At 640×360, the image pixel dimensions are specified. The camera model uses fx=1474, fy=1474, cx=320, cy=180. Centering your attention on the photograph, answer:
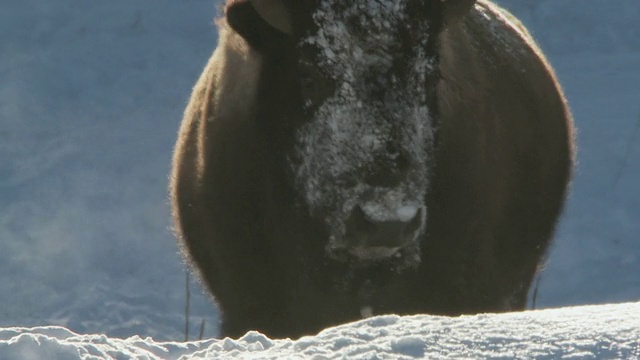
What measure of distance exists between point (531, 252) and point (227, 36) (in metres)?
1.61

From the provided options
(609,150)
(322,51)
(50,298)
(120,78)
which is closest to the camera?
(322,51)

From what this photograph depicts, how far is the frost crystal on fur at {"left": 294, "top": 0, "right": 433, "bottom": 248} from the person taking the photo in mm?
4520

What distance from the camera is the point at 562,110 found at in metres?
6.33

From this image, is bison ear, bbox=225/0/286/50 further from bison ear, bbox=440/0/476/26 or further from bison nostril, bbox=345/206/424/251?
bison nostril, bbox=345/206/424/251

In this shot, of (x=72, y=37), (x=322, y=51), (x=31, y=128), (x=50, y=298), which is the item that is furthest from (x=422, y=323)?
(x=72, y=37)

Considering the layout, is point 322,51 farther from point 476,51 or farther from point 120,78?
point 120,78

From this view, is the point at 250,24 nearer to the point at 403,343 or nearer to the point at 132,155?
the point at 403,343

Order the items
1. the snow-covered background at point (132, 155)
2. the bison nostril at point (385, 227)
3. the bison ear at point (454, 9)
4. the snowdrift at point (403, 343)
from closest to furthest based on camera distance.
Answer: the snowdrift at point (403, 343)
the bison nostril at point (385, 227)
the bison ear at point (454, 9)
the snow-covered background at point (132, 155)

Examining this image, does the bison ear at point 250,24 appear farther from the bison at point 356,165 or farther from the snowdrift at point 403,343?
the snowdrift at point 403,343

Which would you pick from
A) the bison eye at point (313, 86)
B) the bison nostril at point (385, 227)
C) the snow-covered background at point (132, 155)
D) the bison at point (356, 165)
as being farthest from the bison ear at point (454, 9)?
the snow-covered background at point (132, 155)

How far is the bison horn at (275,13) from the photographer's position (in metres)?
4.75

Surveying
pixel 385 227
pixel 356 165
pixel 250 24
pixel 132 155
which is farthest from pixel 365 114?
pixel 132 155

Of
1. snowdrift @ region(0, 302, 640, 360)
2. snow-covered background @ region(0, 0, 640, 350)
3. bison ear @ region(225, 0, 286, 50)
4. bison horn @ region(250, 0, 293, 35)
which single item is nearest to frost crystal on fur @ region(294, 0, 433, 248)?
bison horn @ region(250, 0, 293, 35)

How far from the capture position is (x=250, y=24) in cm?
493
